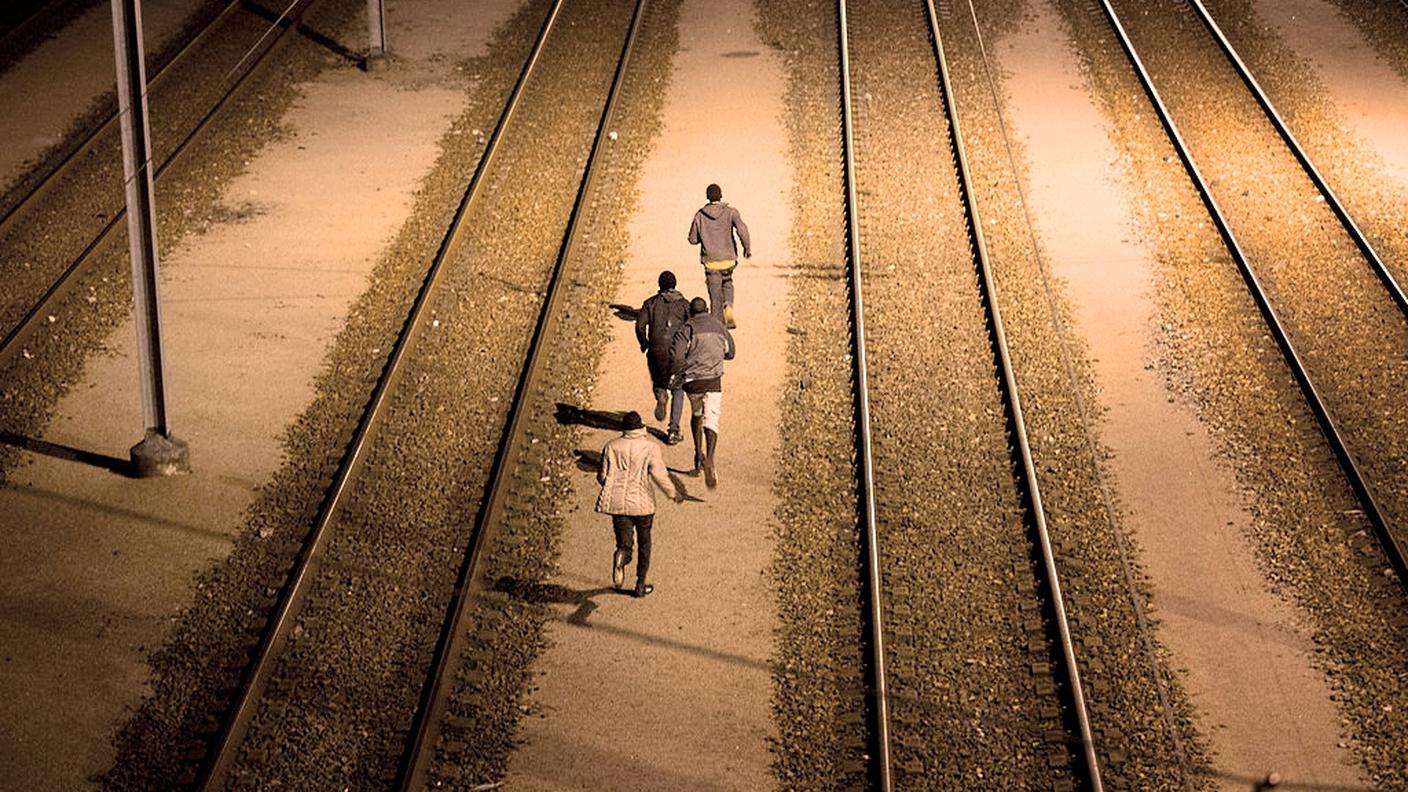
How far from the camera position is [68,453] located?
15352 millimetres

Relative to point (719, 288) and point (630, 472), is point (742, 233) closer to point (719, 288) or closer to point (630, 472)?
point (719, 288)

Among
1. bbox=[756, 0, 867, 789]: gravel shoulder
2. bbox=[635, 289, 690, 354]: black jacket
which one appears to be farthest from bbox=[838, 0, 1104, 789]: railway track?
bbox=[635, 289, 690, 354]: black jacket

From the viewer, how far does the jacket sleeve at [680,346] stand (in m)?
14.5

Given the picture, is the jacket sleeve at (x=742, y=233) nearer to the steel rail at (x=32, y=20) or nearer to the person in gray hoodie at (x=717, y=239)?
the person in gray hoodie at (x=717, y=239)

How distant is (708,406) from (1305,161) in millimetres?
11555

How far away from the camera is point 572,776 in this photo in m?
11.5

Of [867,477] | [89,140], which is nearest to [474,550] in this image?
[867,477]

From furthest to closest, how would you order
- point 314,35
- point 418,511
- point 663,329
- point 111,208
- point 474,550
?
point 314,35 < point 111,208 < point 663,329 < point 418,511 < point 474,550

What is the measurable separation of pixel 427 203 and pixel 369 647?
937cm

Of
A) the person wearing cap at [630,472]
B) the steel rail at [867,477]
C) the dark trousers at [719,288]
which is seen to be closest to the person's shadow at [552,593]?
the person wearing cap at [630,472]

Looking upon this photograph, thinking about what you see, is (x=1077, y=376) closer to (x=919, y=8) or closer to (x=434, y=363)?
(x=434, y=363)

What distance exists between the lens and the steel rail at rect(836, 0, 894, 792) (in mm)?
11727

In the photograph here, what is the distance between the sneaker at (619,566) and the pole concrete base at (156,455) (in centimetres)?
437

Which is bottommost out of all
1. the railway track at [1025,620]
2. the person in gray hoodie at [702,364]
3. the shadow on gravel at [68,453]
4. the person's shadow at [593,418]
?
the railway track at [1025,620]
